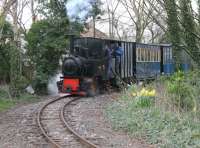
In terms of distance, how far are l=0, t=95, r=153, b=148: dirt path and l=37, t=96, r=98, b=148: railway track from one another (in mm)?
218

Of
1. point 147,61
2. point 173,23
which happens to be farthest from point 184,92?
point 147,61

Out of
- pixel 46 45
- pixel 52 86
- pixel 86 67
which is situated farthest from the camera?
pixel 52 86

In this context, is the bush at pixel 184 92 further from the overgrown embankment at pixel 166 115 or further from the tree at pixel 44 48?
the tree at pixel 44 48

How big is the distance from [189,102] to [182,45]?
3.08m

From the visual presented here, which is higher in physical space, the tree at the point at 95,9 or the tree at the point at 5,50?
the tree at the point at 95,9

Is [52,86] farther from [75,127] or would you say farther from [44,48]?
[75,127]

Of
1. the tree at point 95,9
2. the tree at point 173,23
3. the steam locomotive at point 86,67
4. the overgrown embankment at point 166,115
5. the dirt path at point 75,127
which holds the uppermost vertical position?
the tree at point 95,9

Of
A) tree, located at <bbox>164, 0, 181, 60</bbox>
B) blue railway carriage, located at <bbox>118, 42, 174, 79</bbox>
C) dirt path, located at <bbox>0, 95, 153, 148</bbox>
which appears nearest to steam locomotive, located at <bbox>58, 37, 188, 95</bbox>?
blue railway carriage, located at <bbox>118, 42, 174, 79</bbox>

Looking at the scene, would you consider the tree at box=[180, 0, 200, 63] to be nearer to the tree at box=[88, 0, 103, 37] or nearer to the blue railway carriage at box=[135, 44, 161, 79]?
the blue railway carriage at box=[135, 44, 161, 79]

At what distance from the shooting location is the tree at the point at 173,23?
10.5 meters

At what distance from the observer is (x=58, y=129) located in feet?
44.1

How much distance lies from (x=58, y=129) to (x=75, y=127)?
549 mm

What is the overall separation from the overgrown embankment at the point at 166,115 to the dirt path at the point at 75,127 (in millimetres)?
385

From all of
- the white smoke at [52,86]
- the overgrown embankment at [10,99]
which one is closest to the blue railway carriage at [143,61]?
the white smoke at [52,86]
